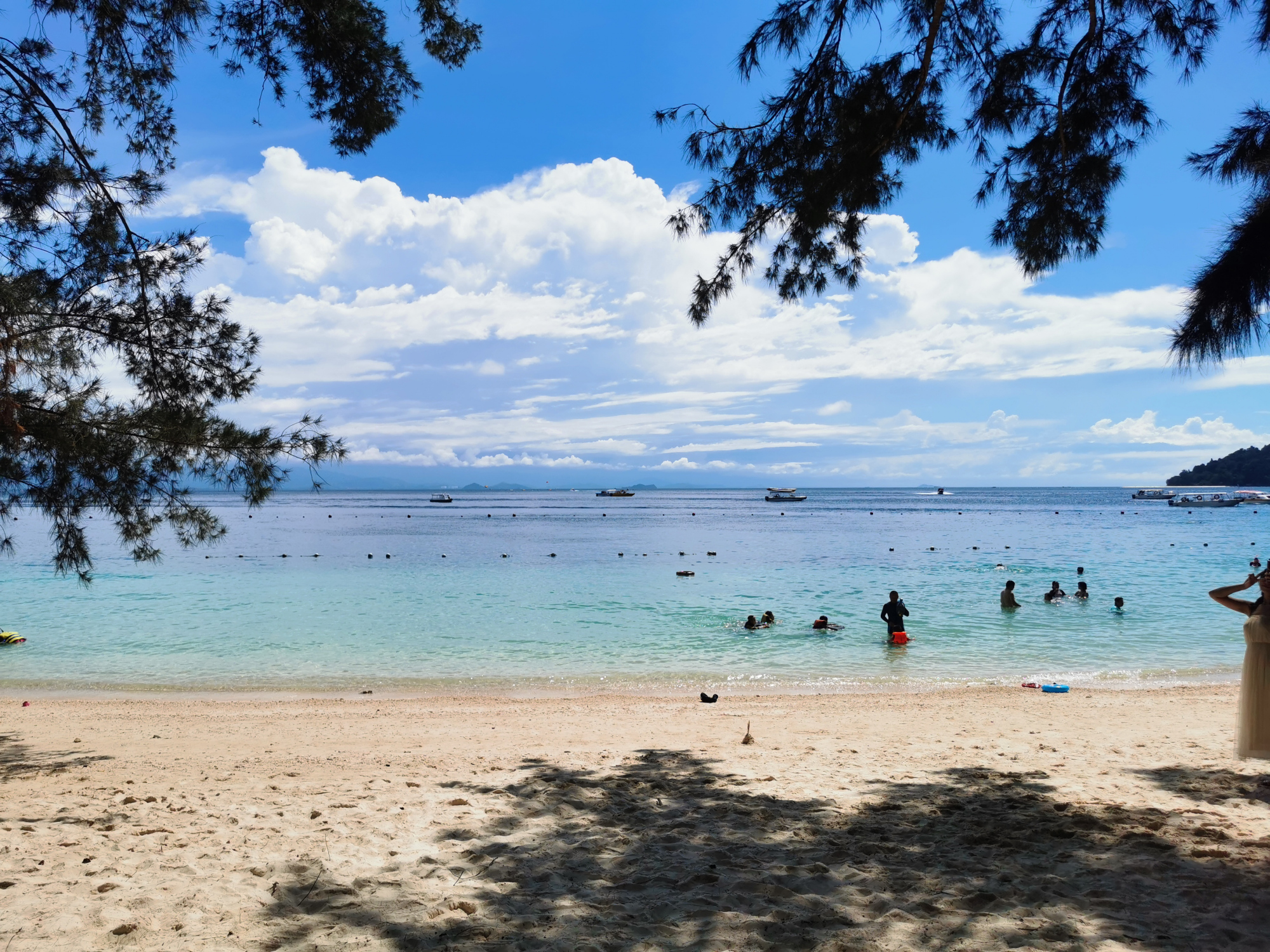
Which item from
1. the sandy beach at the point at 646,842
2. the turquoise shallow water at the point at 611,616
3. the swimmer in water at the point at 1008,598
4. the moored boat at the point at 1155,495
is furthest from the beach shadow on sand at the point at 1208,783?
the moored boat at the point at 1155,495

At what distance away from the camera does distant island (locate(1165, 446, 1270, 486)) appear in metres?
150

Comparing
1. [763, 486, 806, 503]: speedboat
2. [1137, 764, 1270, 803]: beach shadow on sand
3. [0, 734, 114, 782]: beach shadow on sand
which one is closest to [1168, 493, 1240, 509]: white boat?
[763, 486, 806, 503]: speedboat

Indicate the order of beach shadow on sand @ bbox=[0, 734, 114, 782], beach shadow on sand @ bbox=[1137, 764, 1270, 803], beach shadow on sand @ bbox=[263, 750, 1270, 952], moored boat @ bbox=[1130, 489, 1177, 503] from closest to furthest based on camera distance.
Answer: beach shadow on sand @ bbox=[263, 750, 1270, 952] < beach shadow on sand @ bbox=[1137, 764, 1270, 803] < beach shadow on sand @ bbox=[0, 734, 114, 782] < moored boat @ bbox=[1130, 489, 1177, 503]

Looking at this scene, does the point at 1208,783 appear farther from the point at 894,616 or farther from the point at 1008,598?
the point at 1008,598

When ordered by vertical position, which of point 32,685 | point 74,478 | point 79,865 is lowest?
point 32,685

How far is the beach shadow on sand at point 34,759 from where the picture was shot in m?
7.32

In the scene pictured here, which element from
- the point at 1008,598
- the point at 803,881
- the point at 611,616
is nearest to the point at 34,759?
the point at 803,881

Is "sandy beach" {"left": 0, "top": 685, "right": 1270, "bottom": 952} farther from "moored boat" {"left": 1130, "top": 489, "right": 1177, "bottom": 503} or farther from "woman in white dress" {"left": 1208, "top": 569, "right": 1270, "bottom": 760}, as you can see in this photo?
"moored boat" {"left": 1130, "top": 489, "right": 1177, "bottom": 503}

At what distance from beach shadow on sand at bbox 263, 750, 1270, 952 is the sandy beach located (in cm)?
2

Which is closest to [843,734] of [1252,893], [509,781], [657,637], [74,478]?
[509,781]

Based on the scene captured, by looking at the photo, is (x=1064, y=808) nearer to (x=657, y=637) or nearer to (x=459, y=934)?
(x=459, y=934)

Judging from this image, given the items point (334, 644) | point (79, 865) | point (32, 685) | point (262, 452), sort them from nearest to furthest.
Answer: point (79, 865)
point (262, 452)
point (32, 685)
point (334, 644)

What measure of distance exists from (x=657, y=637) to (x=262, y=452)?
12.5m

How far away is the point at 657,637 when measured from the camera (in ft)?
59.4
